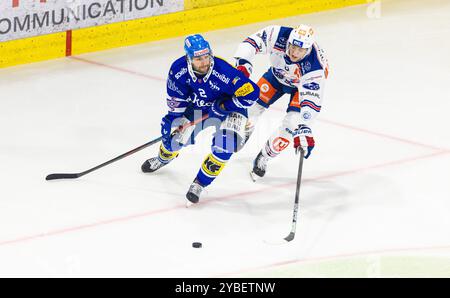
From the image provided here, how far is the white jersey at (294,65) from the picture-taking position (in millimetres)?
7906

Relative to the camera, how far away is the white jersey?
7.91m

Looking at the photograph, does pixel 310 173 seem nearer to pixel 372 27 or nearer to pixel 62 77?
pixel 62 77

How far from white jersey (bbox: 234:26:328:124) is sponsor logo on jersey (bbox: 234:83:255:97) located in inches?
13.8

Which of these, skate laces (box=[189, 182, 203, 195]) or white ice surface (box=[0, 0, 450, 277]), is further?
skate laces (box=[189, 182, 203, 195])

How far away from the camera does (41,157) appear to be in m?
8.74

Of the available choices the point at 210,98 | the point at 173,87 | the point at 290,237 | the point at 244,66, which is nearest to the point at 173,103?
the point at 173,87

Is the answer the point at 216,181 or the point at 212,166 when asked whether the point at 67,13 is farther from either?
the point at 212,166

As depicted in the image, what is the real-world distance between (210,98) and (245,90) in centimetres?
26

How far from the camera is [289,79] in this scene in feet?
27.1

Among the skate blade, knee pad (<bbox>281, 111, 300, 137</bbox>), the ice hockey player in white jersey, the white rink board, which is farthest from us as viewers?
the white rink board

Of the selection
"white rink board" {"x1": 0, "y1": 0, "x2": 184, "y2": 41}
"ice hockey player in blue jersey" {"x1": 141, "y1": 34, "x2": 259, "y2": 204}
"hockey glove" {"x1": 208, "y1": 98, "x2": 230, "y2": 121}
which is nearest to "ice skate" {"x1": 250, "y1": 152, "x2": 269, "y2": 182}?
"ice hockey player in blue jersey" {"x1": 141, "y1": 34, "x2": 259, "y2": 204}

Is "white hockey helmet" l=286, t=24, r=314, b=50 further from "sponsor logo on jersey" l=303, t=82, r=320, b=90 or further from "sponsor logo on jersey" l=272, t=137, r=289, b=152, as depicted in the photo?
"sponsor logo on jersey" l=272, t=137, r=289, b=152

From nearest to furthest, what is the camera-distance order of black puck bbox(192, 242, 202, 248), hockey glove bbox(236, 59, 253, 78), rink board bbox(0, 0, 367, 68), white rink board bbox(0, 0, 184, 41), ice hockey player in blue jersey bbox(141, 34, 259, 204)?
black puck bbox(192, 242, 202, 248) → ice hockey player in blue jersey bbox(141, 34, 259, 204) → hockey glove bbox(236, 59, 253, 78) → white rink board bbox(0, 0, 184, 41) → rink board bbox(0, 0, 367, 68)

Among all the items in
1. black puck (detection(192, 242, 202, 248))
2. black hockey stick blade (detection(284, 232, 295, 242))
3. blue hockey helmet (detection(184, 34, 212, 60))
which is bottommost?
black puck (detection(192, 242, 202, 248))
